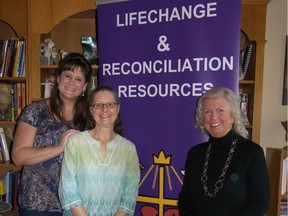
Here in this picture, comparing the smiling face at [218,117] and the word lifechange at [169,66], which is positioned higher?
the word lifechange at [169,66]

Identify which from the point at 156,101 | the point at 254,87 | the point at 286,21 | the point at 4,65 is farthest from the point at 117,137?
the point at 286,21

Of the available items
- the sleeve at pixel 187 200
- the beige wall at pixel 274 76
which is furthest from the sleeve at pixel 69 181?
the beige wall at pixel 274 76

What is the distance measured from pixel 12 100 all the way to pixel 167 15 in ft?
4.85

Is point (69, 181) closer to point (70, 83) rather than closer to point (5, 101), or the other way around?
point (70, 83)

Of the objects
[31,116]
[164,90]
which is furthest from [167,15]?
[31,116]

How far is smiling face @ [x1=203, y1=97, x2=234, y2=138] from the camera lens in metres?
1.30

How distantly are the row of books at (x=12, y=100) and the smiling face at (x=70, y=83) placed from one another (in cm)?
95

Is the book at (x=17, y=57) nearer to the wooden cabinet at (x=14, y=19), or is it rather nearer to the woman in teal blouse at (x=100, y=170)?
the wooden cabinet at (x=14, y=19)

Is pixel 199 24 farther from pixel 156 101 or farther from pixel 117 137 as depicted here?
pixel 117 137

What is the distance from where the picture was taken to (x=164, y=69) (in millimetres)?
1668

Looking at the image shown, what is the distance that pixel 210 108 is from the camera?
132 centimetres

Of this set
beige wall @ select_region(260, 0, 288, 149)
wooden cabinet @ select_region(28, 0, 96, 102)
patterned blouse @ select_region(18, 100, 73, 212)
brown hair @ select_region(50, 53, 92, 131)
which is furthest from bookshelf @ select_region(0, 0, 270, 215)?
patterned blouse @ select_region(18, 100, 73, 212)

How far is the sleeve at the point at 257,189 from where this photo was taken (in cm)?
119

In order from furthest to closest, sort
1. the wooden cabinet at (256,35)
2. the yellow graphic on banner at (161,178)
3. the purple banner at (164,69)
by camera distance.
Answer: the wooden cabinet at (256,35), the yellow graphic on banner at (161,178), the purple banner at (164,69)
